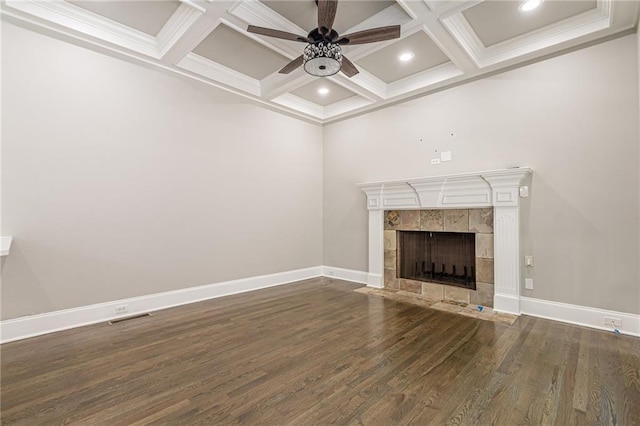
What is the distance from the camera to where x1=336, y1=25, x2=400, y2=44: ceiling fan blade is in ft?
9.05

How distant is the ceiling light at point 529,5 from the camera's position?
2.95 m

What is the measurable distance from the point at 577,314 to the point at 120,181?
5.47m

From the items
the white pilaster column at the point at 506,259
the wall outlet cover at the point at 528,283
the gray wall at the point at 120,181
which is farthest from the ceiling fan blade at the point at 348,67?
the wall outlet cover at the point at 528,283

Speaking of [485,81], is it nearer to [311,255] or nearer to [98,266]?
[311,255]

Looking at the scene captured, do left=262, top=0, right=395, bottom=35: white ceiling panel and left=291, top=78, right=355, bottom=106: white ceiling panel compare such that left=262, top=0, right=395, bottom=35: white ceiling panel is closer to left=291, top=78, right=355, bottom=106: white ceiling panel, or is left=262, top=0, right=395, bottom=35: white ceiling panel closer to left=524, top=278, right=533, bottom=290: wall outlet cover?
left=291, top=78, right=355, bottom=106: white ceiling panel

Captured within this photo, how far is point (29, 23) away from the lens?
2.98 meters

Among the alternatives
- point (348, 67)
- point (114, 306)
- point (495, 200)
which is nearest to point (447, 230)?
point (495, 200)

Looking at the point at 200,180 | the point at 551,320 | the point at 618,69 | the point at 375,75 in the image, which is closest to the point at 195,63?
the point at 200,180

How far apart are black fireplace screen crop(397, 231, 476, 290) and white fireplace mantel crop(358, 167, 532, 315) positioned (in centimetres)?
46

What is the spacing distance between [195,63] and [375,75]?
257 cm

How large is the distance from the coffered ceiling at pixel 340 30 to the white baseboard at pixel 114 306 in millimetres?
2952

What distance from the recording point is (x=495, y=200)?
3.78m

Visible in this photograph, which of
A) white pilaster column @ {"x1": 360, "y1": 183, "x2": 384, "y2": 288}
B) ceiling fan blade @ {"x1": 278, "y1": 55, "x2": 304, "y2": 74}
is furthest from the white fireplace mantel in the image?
ceiling fan blade @ {"x1": 278, "y1": 55, "x2": 304, "y2": 74}

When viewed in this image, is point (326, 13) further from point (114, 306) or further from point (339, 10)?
point (114, 306)
